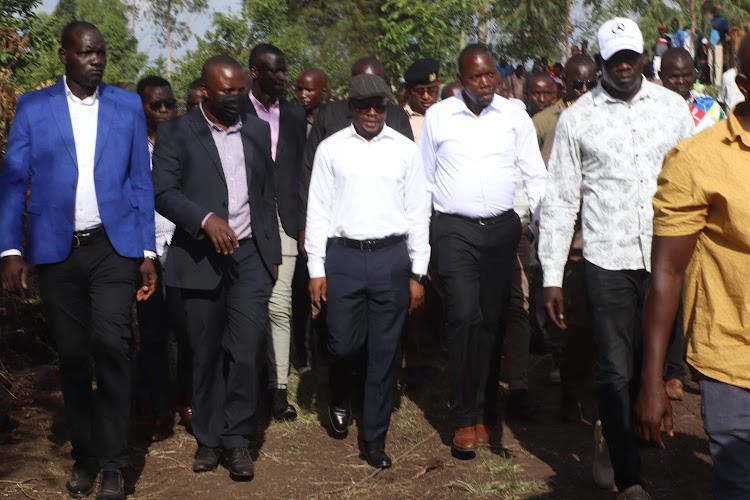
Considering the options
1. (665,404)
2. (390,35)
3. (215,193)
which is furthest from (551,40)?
(665,404)

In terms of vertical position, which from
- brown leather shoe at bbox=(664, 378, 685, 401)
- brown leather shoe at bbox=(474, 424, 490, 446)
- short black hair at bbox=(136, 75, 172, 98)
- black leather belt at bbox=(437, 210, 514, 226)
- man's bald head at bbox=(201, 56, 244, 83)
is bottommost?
brown leather shoe at bbox=(474, 424, 490, 446)

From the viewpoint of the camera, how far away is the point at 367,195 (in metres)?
6.30

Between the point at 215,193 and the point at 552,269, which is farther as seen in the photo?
the point at 215,193

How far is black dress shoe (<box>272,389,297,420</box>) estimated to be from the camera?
7.36 meters

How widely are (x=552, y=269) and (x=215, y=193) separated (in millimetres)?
2078

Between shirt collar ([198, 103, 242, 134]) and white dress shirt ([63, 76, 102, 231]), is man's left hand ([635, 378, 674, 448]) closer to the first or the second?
white dress shirt ([63, 76, 102, 231])

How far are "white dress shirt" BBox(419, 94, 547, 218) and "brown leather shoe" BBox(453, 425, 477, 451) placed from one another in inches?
53.8

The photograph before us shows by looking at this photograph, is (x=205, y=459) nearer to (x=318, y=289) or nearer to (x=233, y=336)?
(x=233, y=336)

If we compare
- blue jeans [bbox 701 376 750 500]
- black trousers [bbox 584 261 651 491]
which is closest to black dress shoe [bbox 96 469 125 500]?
black trousers [bbox 584 261 651 491]

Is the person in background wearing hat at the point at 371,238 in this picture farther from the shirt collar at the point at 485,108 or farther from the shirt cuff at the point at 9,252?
the shirt cuff at the point at 9,252

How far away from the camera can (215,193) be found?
616 centimetres

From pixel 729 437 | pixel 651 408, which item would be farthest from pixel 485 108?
pixel 729 437

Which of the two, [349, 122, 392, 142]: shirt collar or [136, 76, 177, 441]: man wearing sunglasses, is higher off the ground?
[349, 122, 392, 142]: shirt collar

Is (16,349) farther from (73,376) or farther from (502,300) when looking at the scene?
(502,300)
